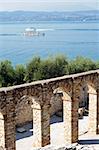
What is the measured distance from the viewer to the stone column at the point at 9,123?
47.2 feet

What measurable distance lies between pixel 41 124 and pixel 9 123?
1.94 meters

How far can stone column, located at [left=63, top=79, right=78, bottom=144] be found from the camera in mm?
17344

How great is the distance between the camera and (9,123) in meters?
14.6

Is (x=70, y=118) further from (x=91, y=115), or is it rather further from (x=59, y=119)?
(x=59, y=119)

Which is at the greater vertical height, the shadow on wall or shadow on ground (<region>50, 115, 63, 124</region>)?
shadow on ground (<region>50, 115, 63, 124</region>)

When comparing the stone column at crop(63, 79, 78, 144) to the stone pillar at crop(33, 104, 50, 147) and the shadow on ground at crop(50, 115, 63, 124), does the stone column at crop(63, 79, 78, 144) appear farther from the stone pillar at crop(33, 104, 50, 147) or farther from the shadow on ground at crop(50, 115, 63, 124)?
the shadow on ground at crop(50, 115, 63, 124)

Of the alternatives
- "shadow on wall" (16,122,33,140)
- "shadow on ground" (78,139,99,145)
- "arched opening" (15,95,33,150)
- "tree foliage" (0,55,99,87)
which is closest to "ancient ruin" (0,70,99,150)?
"shadow on ground" (78,139,99,145)

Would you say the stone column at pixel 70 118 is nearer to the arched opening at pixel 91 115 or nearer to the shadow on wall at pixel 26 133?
the arched opening at pixel 91 115

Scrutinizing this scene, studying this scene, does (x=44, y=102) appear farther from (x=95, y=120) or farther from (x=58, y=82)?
(x=95, y=120)

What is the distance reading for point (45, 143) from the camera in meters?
16.4

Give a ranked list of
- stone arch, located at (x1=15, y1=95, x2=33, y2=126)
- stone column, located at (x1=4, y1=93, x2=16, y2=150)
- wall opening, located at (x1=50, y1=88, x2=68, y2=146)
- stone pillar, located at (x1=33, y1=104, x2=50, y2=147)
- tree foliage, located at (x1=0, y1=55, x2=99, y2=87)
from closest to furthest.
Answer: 1. stone column, located at (x1=4, y1=93, x2=16, y2=150)
2. stone pillar, located at (x1=33, y1=104, x2=50, y2=147)
3. wall opening, located at (x1=50, y1=88, x2=68, y2=146)
4. stone arch, located at (x1=15, y1=95, x2=33, y2=126)
5. tree foliage, located at (x1=0, y1=55, x2=99, y2=87)

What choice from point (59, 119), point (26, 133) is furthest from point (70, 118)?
point (59, 119)

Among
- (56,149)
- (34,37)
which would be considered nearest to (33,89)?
(56,149)

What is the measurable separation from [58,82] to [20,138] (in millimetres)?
4881
